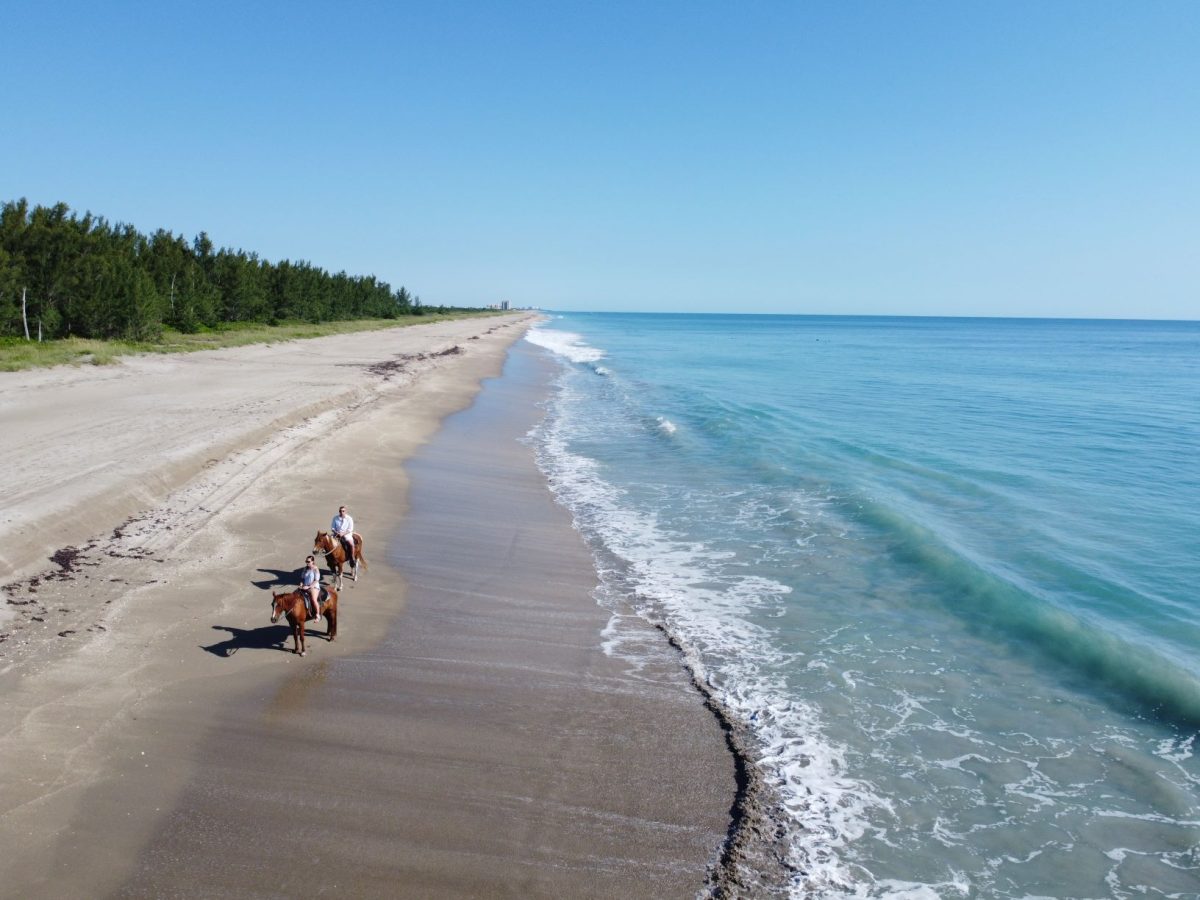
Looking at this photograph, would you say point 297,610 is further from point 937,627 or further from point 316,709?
point 937,627

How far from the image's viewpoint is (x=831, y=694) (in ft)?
30.5

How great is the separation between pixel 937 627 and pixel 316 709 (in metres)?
8.51

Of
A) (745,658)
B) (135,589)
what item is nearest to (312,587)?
(135,589)

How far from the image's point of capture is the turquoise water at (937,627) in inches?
270

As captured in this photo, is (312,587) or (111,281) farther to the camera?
(111,281)

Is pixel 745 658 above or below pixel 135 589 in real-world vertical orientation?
below

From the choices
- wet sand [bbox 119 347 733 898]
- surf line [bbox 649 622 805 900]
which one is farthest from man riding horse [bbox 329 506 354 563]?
surf line [bbox 649 622 805 900]

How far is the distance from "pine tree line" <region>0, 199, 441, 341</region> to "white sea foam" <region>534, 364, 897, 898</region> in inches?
1303

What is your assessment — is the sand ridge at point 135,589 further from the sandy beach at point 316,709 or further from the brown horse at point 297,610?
the brown horse at point 297,610

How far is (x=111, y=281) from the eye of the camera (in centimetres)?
4031

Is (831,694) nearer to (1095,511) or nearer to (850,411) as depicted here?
(1095,511)

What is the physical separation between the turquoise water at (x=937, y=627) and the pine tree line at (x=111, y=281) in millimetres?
27016

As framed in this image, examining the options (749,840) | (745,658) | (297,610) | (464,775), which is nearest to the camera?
(749,840)

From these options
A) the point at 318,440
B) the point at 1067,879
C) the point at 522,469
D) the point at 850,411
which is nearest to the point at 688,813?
the point at 1067,879
